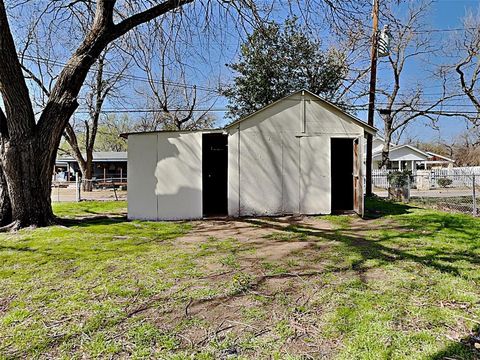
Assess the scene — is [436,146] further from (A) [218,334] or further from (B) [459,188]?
(A) [218,334]

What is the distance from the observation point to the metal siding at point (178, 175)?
7.83 metres

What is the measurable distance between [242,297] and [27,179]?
18.5 ft

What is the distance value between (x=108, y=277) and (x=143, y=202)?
4520 mm

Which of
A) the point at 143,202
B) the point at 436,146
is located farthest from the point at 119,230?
the point at 436,146

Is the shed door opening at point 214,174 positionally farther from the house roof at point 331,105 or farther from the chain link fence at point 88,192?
the chain link fence at point 88,192

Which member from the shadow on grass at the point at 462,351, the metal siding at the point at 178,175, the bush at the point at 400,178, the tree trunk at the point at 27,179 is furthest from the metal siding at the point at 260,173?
the shadow on grass at the point at 462,351

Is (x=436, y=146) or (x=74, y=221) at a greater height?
(x=436, y=146)

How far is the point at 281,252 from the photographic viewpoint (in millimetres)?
4641

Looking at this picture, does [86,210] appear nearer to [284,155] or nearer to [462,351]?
[284,155]

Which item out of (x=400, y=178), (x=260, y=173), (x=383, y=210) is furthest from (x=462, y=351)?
(x=400, y=178)

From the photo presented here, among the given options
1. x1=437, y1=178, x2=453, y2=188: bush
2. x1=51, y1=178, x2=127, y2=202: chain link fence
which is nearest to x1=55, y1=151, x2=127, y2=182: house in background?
x1=51, y1=178, x2=127, y2=202: chain link fence

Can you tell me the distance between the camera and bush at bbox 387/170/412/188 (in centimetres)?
1070

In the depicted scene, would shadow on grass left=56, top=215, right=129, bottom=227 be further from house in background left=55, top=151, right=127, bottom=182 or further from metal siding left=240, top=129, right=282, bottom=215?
house in background left=55, top=151, right=127, bottom=182

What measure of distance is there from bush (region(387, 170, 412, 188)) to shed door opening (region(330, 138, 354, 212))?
2177 millimetres
